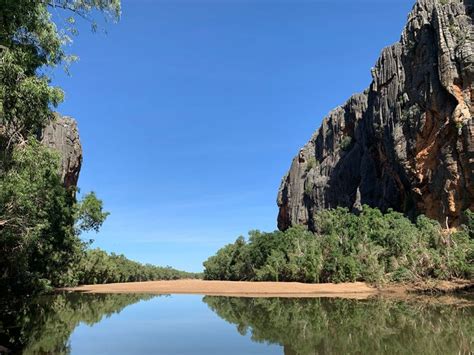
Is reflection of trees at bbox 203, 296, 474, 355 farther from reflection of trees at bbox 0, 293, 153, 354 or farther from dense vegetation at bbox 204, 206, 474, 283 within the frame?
dense vegetation at bbox 204, 206, 474, 283

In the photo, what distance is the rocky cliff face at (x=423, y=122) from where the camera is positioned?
42.4 m

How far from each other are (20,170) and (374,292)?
25906mm

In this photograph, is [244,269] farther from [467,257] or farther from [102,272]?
[467,257]

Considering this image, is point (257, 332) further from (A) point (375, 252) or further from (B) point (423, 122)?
(B) point (423, 122)

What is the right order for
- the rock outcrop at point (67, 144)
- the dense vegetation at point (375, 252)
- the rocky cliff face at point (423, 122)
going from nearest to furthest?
the dense vegetation at point (375, 252) < the rocky cliff face at point (423, 122) < the rock outcrop at point (67, 144)

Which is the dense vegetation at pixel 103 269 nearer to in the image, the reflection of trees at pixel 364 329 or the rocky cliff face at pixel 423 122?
the reflection of trees at pixel 364 329

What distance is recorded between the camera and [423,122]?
46.5 metres

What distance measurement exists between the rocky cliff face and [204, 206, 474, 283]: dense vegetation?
20.9 ft

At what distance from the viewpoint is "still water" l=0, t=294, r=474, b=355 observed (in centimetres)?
1054

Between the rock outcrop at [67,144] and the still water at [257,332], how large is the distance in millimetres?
36577

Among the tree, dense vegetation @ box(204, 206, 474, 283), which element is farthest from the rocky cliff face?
the tree

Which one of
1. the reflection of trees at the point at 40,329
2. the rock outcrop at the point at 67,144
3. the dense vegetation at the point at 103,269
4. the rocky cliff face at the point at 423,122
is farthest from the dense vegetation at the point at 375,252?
the rock outcrop at the point at 67,144

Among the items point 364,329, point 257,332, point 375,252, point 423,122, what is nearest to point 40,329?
point 257,332

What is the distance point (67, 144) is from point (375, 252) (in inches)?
1573
